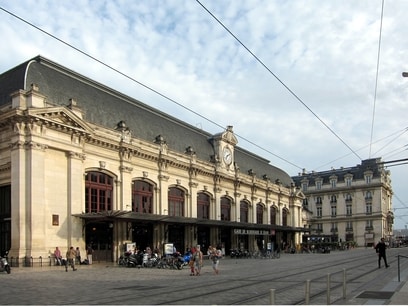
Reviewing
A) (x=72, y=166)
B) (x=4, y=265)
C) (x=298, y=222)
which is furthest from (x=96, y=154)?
(x=298, y=222)

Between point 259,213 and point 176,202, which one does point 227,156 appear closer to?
point 176,202

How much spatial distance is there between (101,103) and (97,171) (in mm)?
6376

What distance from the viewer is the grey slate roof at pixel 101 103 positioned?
124 ft

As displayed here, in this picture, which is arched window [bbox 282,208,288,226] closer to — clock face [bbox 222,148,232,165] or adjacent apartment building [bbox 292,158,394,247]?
clock face [bbox 222,148,232,165]

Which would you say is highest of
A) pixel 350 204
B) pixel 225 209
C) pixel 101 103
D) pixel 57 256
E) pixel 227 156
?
pixel 101 103

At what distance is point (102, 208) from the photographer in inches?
1630

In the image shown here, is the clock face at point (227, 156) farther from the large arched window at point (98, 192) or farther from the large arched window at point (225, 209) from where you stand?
the large arched window at point (98, 192)

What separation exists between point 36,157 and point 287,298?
944 inches

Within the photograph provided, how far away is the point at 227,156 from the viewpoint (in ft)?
204

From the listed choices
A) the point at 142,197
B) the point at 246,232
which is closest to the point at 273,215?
the point at 246,232

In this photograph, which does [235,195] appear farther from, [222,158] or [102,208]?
[102,208]

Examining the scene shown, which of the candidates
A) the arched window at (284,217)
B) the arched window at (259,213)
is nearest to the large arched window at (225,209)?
the arched window at (259,213)

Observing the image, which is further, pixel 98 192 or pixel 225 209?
pixel 225 209

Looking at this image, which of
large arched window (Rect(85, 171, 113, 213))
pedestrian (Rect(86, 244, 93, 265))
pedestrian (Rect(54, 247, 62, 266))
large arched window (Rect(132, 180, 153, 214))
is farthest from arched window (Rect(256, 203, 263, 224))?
pedestrian (Rect(54, 247, 62, 266))
